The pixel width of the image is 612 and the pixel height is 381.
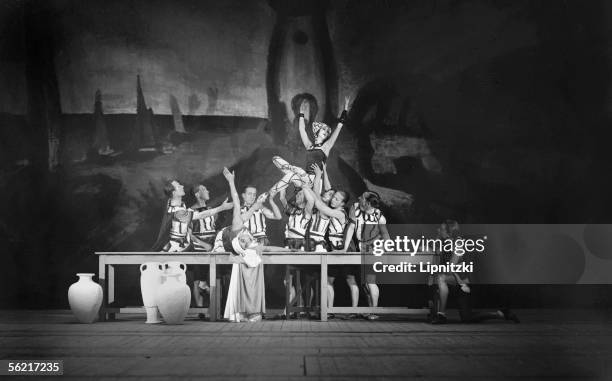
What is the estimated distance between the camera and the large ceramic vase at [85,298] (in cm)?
863

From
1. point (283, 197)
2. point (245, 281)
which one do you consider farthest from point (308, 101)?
point (245, 281)

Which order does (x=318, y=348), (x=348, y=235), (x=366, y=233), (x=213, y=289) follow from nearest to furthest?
(x=318, y=348)
(x=213, y=289)
(x=348, y=235)
(x=366, y=233)

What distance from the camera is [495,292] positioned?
11242 mm

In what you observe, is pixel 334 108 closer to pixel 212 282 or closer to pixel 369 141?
pixel 369 141

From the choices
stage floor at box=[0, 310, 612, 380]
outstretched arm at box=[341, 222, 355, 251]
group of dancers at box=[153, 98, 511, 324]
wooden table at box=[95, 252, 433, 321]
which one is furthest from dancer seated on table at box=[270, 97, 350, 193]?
stage floor at box=[0, 310, 612, 380]

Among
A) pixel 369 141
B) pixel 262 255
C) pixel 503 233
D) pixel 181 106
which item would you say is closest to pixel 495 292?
pixel 503 233

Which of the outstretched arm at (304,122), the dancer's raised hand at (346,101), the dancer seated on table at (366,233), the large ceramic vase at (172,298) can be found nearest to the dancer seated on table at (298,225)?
the dancer seated on table at (366,233)

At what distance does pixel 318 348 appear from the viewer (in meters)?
6.52

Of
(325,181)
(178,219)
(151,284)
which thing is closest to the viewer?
(151,284)

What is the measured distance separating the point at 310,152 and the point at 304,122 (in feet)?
1.73

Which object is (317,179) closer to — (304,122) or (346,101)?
(304,122)

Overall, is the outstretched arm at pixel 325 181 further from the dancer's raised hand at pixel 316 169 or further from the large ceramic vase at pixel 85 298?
the large ceramic vase at pixel 85 298

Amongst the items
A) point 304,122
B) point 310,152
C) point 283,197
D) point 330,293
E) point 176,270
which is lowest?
point 330,293

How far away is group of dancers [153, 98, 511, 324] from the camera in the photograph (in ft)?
28.8
